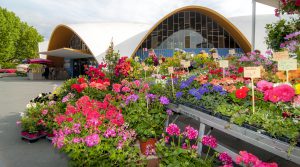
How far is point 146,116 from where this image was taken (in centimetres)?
357

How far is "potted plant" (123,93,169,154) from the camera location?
11.5 ft

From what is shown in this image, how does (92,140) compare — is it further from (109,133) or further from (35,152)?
(35,152)

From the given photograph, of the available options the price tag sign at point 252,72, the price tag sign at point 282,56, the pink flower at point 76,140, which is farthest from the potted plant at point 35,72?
the price tag sign at point 282,56

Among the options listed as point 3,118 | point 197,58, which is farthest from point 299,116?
point 3,118

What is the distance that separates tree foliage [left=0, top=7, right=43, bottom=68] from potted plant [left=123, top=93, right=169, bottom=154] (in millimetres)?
37960

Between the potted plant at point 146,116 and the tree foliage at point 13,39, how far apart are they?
125 feet

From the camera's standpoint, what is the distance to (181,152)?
8.89ft

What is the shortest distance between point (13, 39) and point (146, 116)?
41.2 meters

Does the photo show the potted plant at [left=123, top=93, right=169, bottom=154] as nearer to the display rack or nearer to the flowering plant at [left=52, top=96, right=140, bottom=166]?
the flowering plant at [left=52, top=96, right=140, bottom=166]

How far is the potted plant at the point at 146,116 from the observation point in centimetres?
350

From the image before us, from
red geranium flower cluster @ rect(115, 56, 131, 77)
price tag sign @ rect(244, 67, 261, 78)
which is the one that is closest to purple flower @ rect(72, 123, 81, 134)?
price tag sign @ rect(244, 67, 261, 78)

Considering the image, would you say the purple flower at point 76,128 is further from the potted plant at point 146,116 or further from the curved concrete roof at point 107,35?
the curved concrete roof at point 107,35

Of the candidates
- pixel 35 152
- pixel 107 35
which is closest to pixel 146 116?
pixel 35 152

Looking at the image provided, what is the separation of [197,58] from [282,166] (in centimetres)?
486
